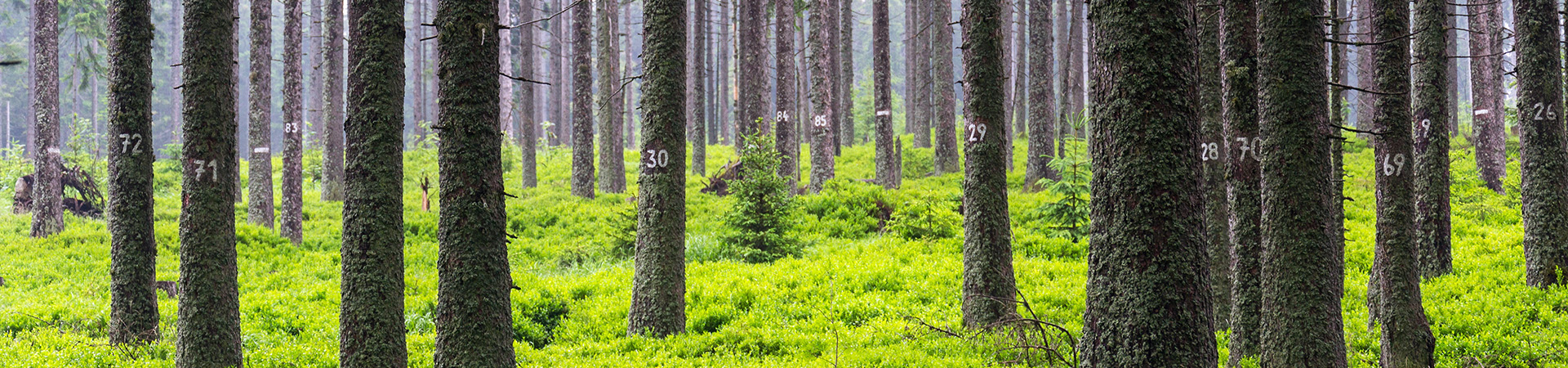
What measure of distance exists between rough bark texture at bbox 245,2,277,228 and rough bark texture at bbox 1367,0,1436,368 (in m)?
17.0

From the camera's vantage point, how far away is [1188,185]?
4965 millimetres

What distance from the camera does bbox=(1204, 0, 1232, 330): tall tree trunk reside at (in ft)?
26.5

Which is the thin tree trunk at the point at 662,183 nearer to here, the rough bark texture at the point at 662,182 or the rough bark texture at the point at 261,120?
the rough bark texture at the point at 662,182

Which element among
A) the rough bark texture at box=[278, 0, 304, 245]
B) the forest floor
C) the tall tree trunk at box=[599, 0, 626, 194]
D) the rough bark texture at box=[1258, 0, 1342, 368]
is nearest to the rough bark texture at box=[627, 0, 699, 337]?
the forest floor

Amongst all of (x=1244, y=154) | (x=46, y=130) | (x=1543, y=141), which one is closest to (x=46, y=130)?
(x=46, y=130)

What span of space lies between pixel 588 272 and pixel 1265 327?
9.53m

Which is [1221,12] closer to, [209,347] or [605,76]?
[209,347]

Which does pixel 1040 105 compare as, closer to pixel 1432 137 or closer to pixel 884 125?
pixel 884 125

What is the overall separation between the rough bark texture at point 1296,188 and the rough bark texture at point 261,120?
52.9 ft

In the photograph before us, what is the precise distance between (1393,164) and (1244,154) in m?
2.22

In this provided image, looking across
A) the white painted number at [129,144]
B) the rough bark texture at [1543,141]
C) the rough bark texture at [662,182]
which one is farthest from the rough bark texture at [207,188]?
the rough bark texture at [1543,141]

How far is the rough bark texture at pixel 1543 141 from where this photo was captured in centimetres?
991

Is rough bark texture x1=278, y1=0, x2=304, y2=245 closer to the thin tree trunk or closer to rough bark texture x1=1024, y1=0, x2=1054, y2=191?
the thin tree trunk

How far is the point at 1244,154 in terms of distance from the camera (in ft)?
23.5
